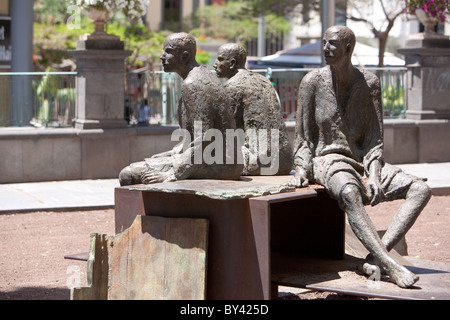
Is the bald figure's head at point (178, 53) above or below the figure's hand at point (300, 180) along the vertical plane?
above

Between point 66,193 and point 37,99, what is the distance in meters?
2.05

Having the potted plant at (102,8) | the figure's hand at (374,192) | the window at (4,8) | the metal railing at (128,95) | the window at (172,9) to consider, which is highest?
the window at (172,9)

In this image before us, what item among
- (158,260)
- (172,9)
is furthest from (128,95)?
(172,9)

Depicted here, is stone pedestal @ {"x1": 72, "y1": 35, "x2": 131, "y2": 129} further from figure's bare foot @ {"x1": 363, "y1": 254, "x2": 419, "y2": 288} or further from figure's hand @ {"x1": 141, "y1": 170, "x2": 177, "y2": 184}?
figure's bare foot @ {"x1": 363, "y1": 254, "x2": 419, "y2": 288}

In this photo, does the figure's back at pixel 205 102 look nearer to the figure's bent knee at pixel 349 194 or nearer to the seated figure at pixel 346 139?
the seated figure at pixel 346 139

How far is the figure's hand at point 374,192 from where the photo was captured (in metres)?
6.21

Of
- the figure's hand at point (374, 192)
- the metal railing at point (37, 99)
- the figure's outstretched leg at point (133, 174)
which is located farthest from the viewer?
the metal railing at point (37, 99)

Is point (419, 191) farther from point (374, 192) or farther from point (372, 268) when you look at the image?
point (372, 268)

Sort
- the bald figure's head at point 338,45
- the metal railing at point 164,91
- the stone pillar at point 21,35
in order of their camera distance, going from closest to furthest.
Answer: the bald figure's head at point 338,45
the metal railing at point 164,91
the stone pillar at point 21,35

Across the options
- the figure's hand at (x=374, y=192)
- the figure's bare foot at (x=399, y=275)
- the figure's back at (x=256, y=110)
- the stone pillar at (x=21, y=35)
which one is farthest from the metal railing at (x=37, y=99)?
the figure's bare foot at (x=399, y=275)

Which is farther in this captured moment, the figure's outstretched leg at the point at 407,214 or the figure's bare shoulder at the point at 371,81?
the figure's bare shoulder at the point at 371,81

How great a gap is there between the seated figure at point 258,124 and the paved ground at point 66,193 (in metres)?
4.39
